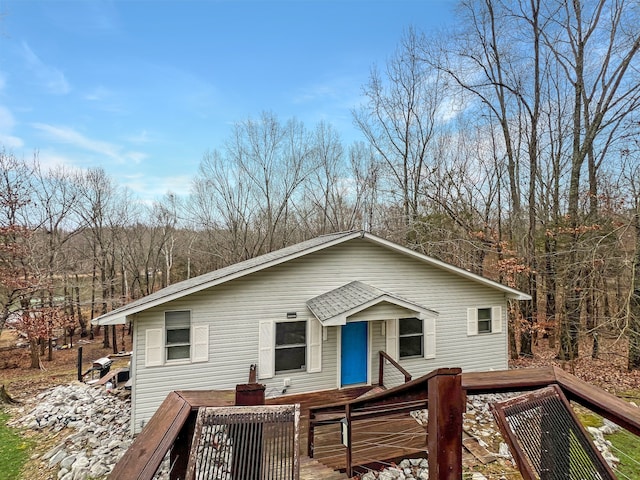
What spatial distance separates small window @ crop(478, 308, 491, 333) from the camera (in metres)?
10.1

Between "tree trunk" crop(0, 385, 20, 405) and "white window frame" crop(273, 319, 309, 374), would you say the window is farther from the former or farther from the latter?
"tree trunk" crop(0, 385, 20, 405)

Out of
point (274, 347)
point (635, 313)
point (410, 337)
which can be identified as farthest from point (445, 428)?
point (635, 313)

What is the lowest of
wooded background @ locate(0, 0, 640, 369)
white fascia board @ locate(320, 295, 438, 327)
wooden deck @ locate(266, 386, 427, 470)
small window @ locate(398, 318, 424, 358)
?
wooden deck @ locate(266, 386, 427, 470)

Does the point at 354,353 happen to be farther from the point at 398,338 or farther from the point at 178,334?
the point at 178,334

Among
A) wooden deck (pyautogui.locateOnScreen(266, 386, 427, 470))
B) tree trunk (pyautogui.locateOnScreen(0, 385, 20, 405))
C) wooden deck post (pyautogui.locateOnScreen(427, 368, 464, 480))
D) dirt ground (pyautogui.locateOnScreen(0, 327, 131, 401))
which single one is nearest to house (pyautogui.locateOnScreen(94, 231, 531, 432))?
wooden deck (pyautogui.locateOnScreen(266, 386, 427, 470))

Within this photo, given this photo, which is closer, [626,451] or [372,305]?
[626,451]

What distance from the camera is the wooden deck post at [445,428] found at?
1271 millimetres

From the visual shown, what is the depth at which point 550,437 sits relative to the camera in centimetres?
127

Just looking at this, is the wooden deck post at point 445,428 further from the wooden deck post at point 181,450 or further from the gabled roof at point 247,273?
the gabled roof at point 247,273

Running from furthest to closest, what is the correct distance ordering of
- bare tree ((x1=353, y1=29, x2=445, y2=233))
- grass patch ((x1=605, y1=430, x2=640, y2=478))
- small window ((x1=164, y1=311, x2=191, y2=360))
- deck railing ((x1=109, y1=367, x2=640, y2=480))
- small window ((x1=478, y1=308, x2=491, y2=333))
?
1. bare tree ((x1=353, y1=29, x2=445, y2=233))
2. small window ((x1=478, y1=308, x2=491, y2=333))
3. small window ((x1=164, y1=311, x2=191, y2=360))
4. grass patch ((x1=605, y1=430, x2=640, y2=478))
5. deck railing ((x1=109, y1=367, x2=640, y2=480))

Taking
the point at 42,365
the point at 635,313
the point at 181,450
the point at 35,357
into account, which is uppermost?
the point at 181,450

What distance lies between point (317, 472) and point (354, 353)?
14.8ft

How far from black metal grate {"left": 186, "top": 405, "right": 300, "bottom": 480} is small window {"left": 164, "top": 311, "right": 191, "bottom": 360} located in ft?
22.7

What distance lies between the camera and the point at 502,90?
48.4ft
